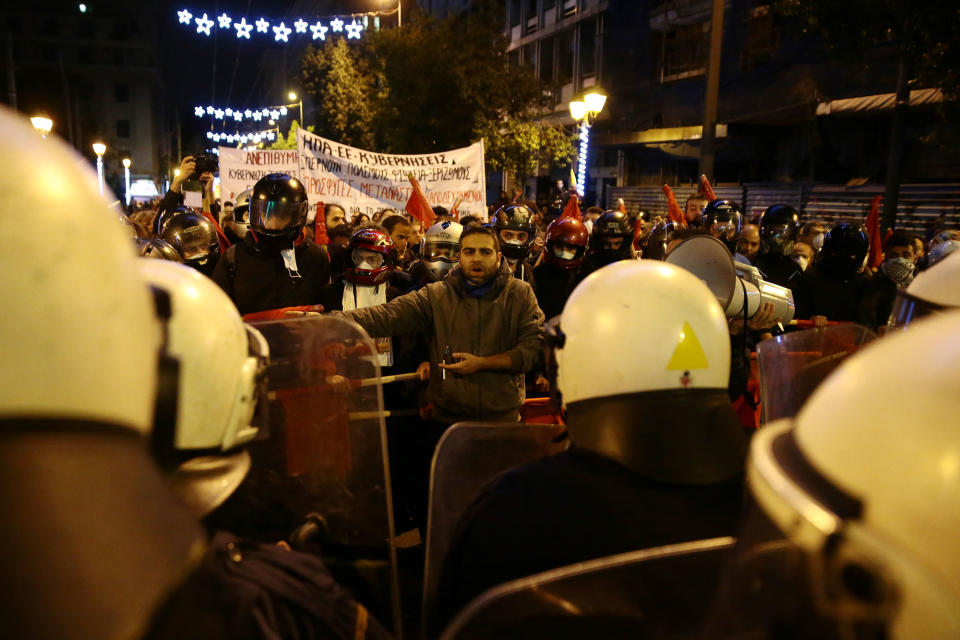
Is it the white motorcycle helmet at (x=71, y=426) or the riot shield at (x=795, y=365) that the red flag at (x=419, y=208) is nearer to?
the riot shield at (x=795, y=365)

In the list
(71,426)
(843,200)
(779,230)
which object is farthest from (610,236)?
(843,200)

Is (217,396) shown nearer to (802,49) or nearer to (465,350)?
(465,350)

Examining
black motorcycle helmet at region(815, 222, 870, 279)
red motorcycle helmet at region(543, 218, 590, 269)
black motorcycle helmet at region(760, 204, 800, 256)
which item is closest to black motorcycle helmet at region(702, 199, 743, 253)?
black motorcycle helmet at region(760, 204, 800, 256)

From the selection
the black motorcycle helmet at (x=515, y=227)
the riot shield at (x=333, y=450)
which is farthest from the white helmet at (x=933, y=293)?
the black motorcycle helmet at (x=515, y=227)

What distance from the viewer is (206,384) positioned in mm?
1486

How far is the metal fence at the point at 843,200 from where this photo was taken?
48.7 ft

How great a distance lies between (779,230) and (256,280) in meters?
4.90

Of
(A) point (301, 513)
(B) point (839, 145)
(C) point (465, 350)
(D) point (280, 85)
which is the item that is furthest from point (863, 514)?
(D) point (280, 85)

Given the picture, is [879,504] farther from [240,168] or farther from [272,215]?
[240,168]

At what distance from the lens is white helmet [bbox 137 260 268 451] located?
4.73 ft

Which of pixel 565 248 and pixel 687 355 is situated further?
pixel 565 248

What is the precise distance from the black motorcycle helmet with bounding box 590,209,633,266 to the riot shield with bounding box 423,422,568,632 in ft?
16.0

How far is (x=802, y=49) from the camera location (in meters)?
19.7

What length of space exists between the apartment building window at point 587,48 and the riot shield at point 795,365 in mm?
29984
